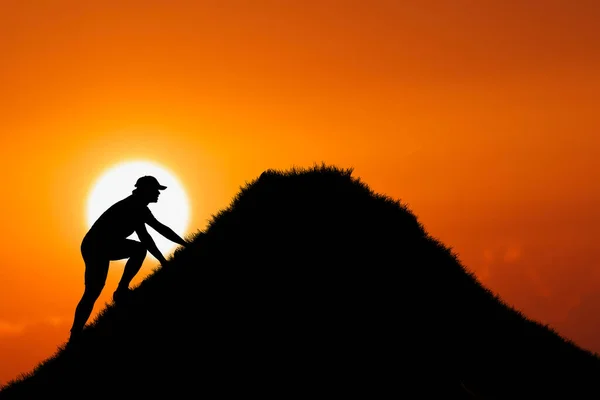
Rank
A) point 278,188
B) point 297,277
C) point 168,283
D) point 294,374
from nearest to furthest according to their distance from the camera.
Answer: point 294,374 → point 297,277 → point 168,283 → point 278,188

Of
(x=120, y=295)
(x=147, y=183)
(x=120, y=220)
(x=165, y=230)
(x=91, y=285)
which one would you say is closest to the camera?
(x=91, y=285)

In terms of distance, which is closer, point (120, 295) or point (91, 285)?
point (91, 285)

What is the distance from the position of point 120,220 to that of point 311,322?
5230mm

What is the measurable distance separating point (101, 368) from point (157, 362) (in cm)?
139

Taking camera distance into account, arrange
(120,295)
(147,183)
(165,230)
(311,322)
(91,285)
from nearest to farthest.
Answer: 1. (311,322)
2. (91,285)
3. (147,183)
4. (165,230)
5. (120,295)

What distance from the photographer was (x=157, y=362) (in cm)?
1418

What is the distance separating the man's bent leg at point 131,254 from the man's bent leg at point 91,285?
0.41 meters

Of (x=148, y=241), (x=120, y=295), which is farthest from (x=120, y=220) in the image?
(x=120, y=295)

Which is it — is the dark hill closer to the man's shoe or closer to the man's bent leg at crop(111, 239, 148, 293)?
the man's shoe

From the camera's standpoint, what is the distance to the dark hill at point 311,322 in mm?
13969

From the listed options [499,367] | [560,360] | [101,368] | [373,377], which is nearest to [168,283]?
[101,368]

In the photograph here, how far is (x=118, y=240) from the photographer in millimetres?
16766

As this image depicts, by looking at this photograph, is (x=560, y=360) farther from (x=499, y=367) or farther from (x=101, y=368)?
(x=101, y=368)

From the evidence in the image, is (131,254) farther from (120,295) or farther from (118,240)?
(120,295)
